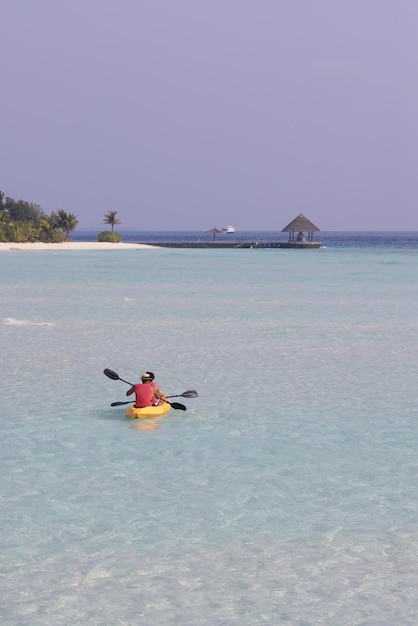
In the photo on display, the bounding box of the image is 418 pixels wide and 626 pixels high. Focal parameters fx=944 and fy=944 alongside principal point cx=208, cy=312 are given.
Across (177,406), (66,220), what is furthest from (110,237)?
(177,406)

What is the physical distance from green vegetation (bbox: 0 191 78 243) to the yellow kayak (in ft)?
306

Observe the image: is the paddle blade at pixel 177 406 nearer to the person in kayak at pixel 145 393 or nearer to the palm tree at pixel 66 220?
the person in kayak at pixel 145 393

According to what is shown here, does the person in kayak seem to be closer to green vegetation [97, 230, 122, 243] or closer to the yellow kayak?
the yellow kayak

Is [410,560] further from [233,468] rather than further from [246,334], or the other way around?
[246,334]

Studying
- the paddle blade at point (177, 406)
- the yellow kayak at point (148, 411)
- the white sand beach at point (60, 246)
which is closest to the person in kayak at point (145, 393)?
the yellow kayak at point (148, 411)

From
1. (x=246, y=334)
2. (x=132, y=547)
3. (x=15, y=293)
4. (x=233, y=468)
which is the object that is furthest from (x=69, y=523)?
(x=15, y=293)

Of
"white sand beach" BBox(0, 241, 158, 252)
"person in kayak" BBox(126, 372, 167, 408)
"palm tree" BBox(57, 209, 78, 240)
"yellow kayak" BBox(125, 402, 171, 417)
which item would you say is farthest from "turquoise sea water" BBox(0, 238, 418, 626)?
"palm tree" BBox(57, 209, 78, 240)

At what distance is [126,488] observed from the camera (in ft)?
33.9

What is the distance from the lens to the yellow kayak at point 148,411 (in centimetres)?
1355

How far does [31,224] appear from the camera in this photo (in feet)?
373

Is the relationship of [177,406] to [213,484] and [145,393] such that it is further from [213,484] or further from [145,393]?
[213,484]

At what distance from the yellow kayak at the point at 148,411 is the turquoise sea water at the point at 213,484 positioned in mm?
187

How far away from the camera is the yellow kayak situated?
1355 centimetres

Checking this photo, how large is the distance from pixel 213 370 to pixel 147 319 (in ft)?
33.7
